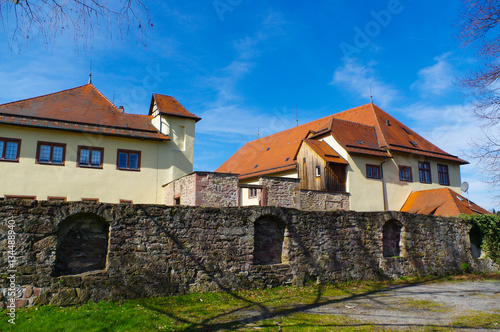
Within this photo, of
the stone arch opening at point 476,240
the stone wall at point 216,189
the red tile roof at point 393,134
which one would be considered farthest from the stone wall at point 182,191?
the red tile roof at point 393,134

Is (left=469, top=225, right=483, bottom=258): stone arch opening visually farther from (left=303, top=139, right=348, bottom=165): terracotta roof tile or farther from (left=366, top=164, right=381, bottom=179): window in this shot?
(left=303, top=139, right=348, bottom=165): terracotta roof tile

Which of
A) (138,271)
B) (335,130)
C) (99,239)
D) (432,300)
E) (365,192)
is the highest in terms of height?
(335,130)

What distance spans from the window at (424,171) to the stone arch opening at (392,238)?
554 inches

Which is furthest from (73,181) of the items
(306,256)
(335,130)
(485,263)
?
(485,263)

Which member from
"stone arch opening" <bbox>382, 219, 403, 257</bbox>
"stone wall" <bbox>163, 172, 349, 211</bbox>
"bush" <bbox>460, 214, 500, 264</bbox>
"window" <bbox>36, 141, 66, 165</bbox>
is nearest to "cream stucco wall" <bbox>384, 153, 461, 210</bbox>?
"stone wall" <bbox>163, 172, 349, 211</bbox>

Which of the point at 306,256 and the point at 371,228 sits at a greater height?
the point at 371,228

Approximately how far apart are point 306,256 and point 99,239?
5789 millimetres

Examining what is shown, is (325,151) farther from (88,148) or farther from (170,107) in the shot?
(88,148)

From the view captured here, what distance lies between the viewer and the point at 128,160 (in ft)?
64.6

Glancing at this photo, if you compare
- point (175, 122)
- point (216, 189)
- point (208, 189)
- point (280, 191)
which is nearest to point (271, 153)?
point (280, 191)

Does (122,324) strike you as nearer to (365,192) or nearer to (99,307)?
(99,307)

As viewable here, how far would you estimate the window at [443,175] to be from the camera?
26706 mm

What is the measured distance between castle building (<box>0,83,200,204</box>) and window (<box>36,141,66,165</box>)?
0.04 metres

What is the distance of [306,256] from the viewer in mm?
10695
